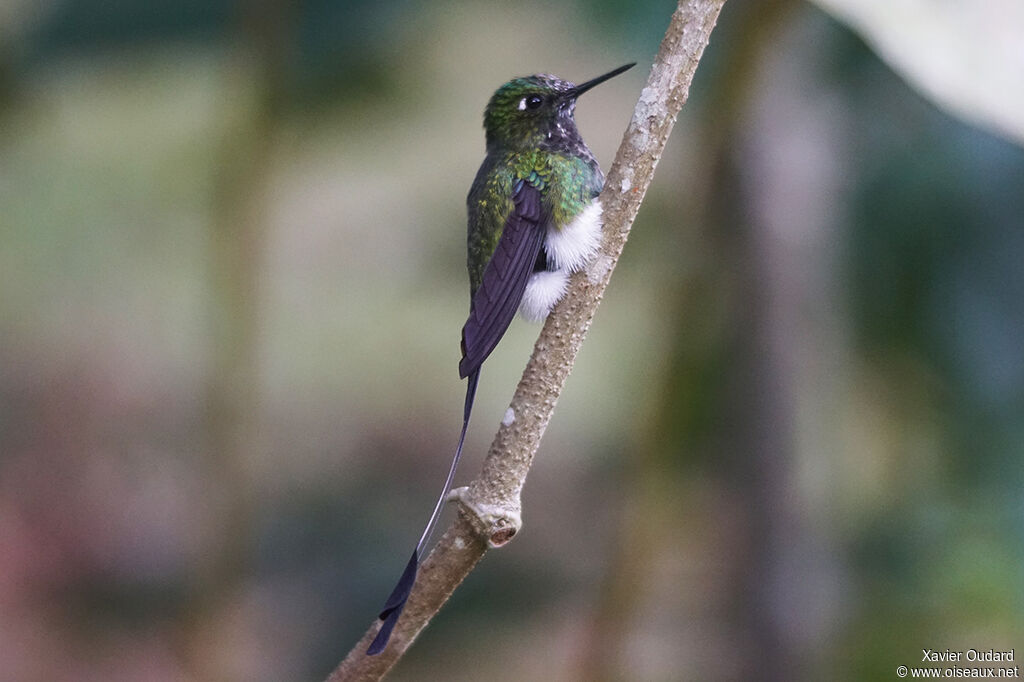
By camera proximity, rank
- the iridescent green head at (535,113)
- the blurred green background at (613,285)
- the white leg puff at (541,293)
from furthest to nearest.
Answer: the blurred green background at (613,285)
the iridescent green head at (535,113)
the white leg puff at (541,293)

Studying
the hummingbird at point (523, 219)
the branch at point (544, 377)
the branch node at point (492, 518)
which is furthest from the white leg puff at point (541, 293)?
the branch node at point (492, 518)

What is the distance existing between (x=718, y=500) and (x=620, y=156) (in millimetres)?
2020

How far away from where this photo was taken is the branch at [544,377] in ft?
4.48

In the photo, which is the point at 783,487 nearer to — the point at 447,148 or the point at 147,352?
the point at 447,148

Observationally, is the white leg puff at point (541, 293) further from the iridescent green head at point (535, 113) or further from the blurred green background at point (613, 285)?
the blurred green background at point (613, 285)

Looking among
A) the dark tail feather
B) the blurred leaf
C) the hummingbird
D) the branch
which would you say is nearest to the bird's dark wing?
the hummingbird

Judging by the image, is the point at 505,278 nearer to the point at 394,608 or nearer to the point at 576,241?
the point at 576,241

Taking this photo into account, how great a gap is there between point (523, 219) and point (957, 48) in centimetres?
79

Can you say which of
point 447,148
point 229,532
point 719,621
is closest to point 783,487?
point 719,621

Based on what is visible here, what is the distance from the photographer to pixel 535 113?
7.13 feet

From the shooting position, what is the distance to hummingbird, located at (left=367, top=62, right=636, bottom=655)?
1.57 m

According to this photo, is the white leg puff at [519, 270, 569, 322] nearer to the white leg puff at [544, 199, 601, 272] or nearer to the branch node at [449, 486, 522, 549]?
the white leg puff at [544, 199, 601, 272]

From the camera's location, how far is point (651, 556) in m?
2.90

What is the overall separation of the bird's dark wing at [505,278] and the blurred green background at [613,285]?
0.64 m
